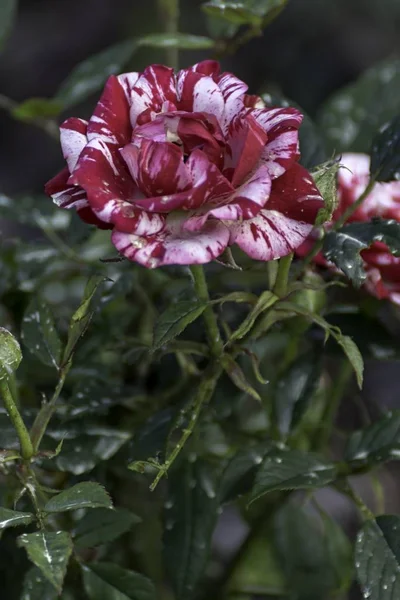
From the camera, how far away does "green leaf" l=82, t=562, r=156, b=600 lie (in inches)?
21.2

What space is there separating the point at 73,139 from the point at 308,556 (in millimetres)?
576

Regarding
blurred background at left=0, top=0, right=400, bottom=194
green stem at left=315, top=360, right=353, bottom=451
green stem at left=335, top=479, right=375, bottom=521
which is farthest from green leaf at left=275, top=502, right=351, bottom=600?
blurred background at left=0, top=0, right=400, bottom=194

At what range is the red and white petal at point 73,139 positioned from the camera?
0.46 m

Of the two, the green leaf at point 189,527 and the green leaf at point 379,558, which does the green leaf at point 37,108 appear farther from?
the green leaf at point 379,558

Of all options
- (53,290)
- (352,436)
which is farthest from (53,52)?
(352,436)

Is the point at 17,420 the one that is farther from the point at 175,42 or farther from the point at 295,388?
the point at 175,42

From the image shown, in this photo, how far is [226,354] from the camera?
0.52 m

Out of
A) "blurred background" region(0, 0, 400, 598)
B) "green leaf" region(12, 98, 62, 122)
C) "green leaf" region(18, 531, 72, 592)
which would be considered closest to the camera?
"green leaf" region(18, 531, 72, 592)

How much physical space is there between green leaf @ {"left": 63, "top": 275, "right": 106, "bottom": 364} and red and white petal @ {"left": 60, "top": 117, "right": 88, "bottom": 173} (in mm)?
71

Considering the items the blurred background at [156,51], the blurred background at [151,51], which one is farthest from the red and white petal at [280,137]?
the blurred background at [151,51]

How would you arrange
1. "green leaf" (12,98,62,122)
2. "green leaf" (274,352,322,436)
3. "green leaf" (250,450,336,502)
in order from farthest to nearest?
"green leaf" (12,98,62,122) → "green leaf" (274,352,322,436) → "green leaf" (250,450,336,502)

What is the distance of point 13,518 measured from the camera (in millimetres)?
448

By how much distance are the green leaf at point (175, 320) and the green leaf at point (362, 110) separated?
0.37 meters

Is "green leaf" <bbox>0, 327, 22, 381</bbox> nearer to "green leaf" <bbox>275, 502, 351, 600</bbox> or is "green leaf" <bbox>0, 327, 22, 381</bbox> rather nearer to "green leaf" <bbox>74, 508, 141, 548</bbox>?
"green leaf" <bbox>74, 508, 141, 548</bbox>
